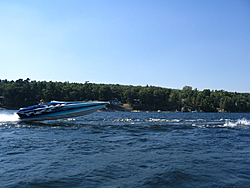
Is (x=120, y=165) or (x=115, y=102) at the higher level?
(x=120, y=165)

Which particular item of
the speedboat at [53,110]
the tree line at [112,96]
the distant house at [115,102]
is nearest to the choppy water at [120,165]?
the speedboat at [53,110]

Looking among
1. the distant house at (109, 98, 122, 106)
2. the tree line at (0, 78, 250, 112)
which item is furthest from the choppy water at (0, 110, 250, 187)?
the distant house at (109, 98, 122, 106)

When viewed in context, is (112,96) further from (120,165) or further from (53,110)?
(120,165)

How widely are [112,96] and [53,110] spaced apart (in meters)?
118

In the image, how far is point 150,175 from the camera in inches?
299

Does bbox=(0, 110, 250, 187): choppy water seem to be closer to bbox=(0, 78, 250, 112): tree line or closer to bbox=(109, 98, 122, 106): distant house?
→ bbox=(0, 78, 250, 112): tree line

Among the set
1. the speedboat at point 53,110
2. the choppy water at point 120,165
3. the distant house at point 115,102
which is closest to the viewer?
the choppy water at point 120,165

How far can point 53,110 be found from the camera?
81.4ft

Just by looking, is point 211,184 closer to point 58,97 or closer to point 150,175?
point 150,175

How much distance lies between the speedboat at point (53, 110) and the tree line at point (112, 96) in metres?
→ 98.1

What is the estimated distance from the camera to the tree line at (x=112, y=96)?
381 feet

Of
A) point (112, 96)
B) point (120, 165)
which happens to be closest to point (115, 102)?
point (112, 96)

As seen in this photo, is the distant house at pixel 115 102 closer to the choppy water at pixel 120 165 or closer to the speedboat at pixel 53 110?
the speedboat at pixel 53 110

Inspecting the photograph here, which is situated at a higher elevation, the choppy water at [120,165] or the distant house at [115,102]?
the choppy water at [120,165]
